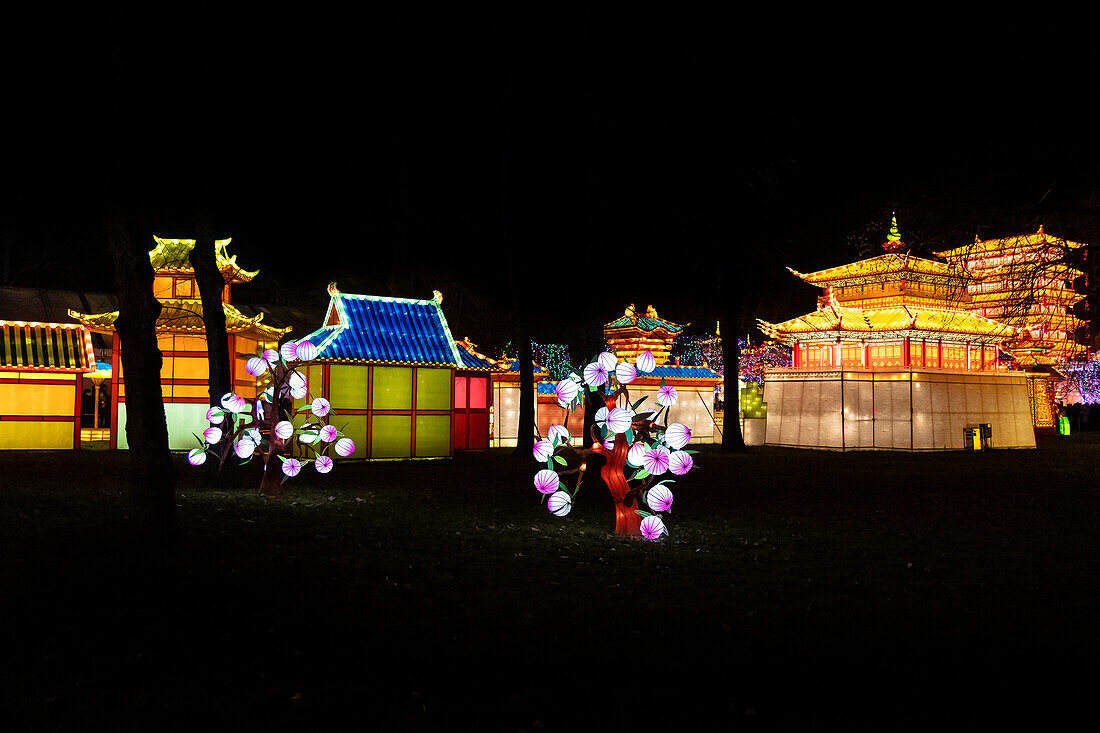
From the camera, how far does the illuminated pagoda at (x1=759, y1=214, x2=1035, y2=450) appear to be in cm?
3153

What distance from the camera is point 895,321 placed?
32.5 m

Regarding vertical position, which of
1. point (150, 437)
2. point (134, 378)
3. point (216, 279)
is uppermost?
point (216, 279)

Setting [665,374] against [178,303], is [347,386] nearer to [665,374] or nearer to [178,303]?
[178,303]

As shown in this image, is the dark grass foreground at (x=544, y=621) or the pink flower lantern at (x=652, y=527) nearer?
the dark grass foreground at (x=544, y=621)

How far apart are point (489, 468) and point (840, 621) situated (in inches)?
625

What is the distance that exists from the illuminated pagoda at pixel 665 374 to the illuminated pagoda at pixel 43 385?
58.8ft

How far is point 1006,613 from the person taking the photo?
7.02 metres

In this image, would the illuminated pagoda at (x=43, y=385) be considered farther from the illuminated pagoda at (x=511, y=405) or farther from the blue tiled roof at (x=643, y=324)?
the blue tiled roof at (x=643, y=324)

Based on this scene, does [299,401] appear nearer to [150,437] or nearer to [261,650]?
[150,437]

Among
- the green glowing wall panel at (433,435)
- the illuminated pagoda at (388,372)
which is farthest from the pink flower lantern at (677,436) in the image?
the green glowing wall panel at (433,435)

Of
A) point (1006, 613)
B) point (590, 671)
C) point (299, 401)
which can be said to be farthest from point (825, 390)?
point (590, 671)

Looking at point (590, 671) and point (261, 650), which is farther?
point (261, 650)

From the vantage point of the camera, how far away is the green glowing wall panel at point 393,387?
961 inches

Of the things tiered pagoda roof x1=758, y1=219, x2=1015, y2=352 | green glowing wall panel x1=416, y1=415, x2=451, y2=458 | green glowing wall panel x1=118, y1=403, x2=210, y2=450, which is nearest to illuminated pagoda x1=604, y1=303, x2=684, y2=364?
tiered pagoda roof x1=758, y1=219, x2=1015, y2=352
